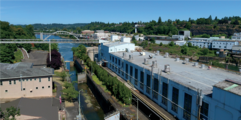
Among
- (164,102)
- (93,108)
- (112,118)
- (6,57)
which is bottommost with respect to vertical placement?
(93,108)

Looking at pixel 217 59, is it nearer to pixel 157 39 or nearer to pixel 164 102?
pixel 157 39

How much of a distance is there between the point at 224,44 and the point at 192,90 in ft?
225

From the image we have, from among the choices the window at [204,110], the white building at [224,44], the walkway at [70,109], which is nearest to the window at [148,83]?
the window at [204,110]

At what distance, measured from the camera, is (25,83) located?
75.9 feet

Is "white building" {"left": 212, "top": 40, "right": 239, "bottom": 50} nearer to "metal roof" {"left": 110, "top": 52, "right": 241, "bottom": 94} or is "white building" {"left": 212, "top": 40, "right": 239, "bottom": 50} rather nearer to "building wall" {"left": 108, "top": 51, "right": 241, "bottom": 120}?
"metal roof" {"left": 110, "top": 52, "right": 241, "bottom": 94}

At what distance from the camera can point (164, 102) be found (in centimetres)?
1811

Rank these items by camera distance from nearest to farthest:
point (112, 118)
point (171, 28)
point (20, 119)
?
point (20, 119) → point (112, 118) → point (171, 28)

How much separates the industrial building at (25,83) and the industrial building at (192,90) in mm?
11463

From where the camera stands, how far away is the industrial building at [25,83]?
2225 centimetres

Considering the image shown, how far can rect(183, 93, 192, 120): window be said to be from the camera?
14.7 metres

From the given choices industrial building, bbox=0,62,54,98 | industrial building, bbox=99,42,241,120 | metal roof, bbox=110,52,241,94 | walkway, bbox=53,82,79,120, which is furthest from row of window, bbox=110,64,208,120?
industrial building, bbox=0,62,54,98

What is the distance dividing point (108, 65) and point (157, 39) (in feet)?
219

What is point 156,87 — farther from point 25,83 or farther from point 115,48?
point 115,48

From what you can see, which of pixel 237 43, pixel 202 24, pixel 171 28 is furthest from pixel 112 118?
pixel 202 24
